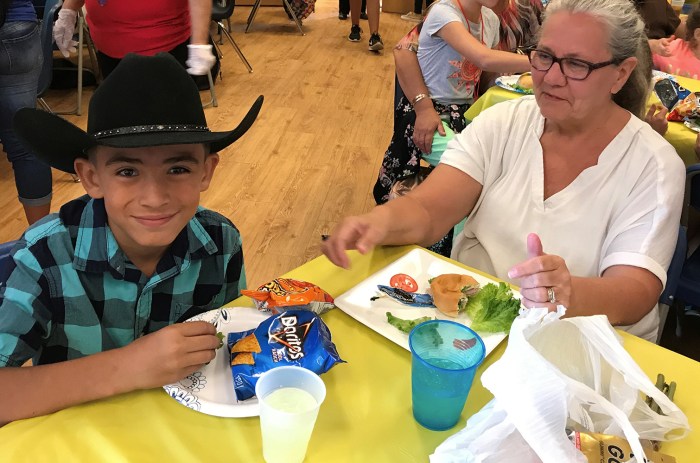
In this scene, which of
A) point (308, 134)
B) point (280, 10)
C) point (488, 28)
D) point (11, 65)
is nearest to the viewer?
point (11, 65)

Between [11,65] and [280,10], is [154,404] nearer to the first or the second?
[11,65]

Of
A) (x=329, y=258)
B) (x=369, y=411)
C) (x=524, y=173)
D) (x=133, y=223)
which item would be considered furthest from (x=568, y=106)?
(x=133, y=223)

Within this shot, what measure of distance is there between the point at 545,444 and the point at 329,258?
66cm

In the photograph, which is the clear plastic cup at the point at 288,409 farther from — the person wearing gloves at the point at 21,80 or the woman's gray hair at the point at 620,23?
the person wearing gloves at the point at 21,80

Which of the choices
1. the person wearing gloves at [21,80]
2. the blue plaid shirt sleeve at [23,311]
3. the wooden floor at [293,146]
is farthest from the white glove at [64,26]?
the blue plaid shirt sleeve at [23,311]

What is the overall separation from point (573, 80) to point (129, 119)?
106 cm

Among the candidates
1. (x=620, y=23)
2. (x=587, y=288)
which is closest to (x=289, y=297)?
(x=587, y=288)

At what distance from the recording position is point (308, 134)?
433 cm

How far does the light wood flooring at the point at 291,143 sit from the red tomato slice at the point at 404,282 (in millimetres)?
1467

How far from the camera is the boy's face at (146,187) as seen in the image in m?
1.06

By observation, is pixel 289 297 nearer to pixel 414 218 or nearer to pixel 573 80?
Answer: pixel 414 218

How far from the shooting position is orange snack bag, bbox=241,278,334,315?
3.37 feet

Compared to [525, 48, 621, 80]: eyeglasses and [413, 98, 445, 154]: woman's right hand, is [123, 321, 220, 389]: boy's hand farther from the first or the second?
[413, 98, 445, 154]: woman's right hand

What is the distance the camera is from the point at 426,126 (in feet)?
8.02
